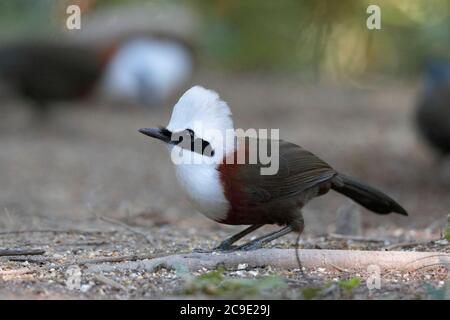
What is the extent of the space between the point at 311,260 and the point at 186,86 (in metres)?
9.67

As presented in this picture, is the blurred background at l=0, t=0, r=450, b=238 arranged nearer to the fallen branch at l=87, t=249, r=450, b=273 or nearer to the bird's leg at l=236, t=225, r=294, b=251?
the bird's leg at l=236, t=225, r=294, b=251

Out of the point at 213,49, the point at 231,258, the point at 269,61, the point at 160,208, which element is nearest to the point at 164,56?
the point at 213,49

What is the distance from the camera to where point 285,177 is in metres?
4.55

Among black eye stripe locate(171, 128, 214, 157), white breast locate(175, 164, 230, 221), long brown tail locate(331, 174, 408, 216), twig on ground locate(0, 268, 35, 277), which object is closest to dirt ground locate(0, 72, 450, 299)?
twig on ground locate(0, 268, 35, 277)

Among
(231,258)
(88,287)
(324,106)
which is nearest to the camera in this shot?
(88,287)

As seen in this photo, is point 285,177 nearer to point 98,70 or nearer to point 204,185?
point 204,185

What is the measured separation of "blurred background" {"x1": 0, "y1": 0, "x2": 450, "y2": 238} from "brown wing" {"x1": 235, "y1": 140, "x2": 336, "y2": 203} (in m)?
1.10

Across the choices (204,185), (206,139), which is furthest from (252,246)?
(206,139)

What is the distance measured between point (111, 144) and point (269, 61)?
4.00 metres

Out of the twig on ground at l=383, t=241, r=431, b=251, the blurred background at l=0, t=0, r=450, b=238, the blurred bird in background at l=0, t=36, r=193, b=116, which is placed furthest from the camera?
the blurred bird in background at l=0, t=36, r=193, b=116

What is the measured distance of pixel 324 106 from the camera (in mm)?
12961

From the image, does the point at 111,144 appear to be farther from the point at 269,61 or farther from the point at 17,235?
the point at 17,235

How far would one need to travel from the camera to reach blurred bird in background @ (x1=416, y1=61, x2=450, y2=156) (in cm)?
870

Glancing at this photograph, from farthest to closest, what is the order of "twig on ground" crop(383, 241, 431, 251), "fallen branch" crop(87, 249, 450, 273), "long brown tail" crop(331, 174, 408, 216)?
"long brown tail" crop(331, 174, 408, 216) < "twig on ground" crop(383, 241, 431, 251) < "fallen branch" crop(87, 249, 450, 273)
